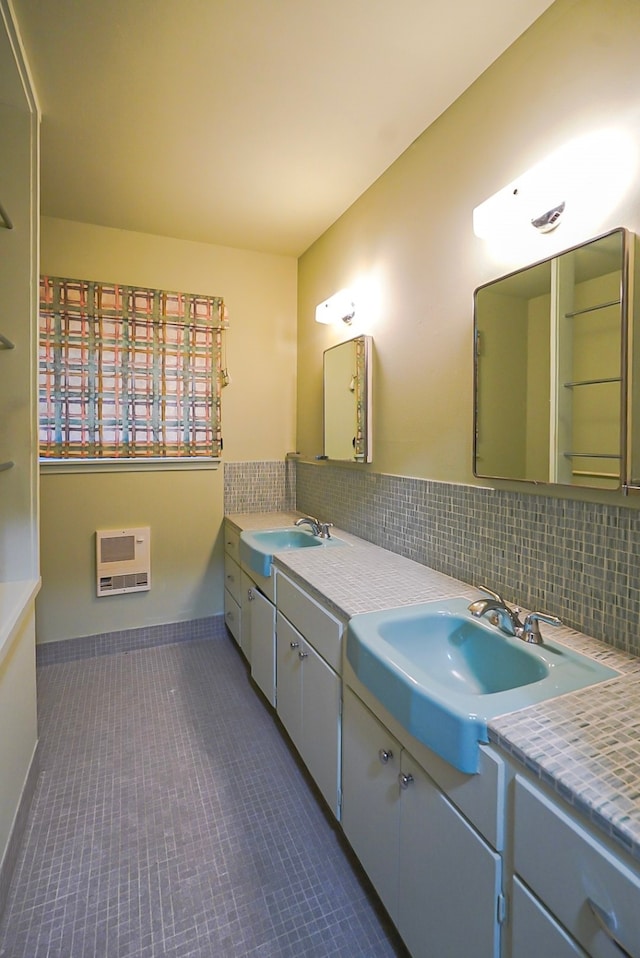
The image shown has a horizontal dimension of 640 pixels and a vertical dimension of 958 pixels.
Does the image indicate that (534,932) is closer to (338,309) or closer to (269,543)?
(269,543)

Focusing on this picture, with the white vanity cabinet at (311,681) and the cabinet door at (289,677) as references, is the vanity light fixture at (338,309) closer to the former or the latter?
the white vanity cabinet at (311,681)

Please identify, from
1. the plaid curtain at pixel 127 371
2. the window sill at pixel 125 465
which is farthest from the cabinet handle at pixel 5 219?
the window sill at pixel 125 465

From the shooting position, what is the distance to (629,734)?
80cm

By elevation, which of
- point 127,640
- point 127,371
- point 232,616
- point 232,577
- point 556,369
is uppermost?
point 127,371

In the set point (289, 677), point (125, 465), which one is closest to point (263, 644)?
point (289, 677)

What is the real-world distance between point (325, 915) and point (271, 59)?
264cm

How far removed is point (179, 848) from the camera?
1465 millimetres

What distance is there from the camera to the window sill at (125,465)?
2.61m

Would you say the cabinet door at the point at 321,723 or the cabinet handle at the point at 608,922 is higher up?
the cabinet handle at the point at 608,922

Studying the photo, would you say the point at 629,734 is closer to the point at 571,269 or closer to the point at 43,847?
the point at 571,269

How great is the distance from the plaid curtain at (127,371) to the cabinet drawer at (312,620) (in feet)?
4.67

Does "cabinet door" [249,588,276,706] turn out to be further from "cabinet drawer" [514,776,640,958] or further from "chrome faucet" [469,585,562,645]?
"cabinet drawer" [514,776,640,958]

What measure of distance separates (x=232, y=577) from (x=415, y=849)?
194 centimetres

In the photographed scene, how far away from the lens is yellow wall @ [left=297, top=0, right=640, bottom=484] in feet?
3.84
